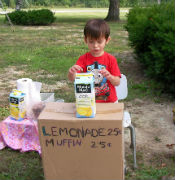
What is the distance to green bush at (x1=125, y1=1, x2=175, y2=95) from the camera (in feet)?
13.9

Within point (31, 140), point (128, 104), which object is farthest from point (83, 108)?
point (128, 104)

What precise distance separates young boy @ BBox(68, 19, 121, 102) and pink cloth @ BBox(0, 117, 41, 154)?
0.84 m

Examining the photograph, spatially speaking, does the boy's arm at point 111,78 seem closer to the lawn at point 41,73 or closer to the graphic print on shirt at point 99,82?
the graphic print on shirt at point 99,82

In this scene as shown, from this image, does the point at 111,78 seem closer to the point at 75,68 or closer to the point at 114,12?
the point at 75,68

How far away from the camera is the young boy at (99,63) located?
7.64ft

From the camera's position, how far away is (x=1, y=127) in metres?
3.05

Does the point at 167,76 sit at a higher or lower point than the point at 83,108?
lower

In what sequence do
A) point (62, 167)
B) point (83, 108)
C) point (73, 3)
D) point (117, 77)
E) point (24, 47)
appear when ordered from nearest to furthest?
point (83, 108)
point (62, 167)
point (117, 77)
point (24, 47)
point (73, 3)

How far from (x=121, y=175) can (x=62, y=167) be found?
43 cm

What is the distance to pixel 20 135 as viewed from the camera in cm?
304

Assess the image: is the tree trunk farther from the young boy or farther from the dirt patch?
the young boy

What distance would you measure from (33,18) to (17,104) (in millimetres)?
13876

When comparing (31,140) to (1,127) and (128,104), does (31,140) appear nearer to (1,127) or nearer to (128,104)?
(1,127)

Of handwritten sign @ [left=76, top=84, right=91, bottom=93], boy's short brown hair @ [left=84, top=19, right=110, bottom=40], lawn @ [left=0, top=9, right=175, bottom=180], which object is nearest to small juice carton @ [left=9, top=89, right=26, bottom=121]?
→ lawn @ [left=0, top=9, right=175, bottom=180]
